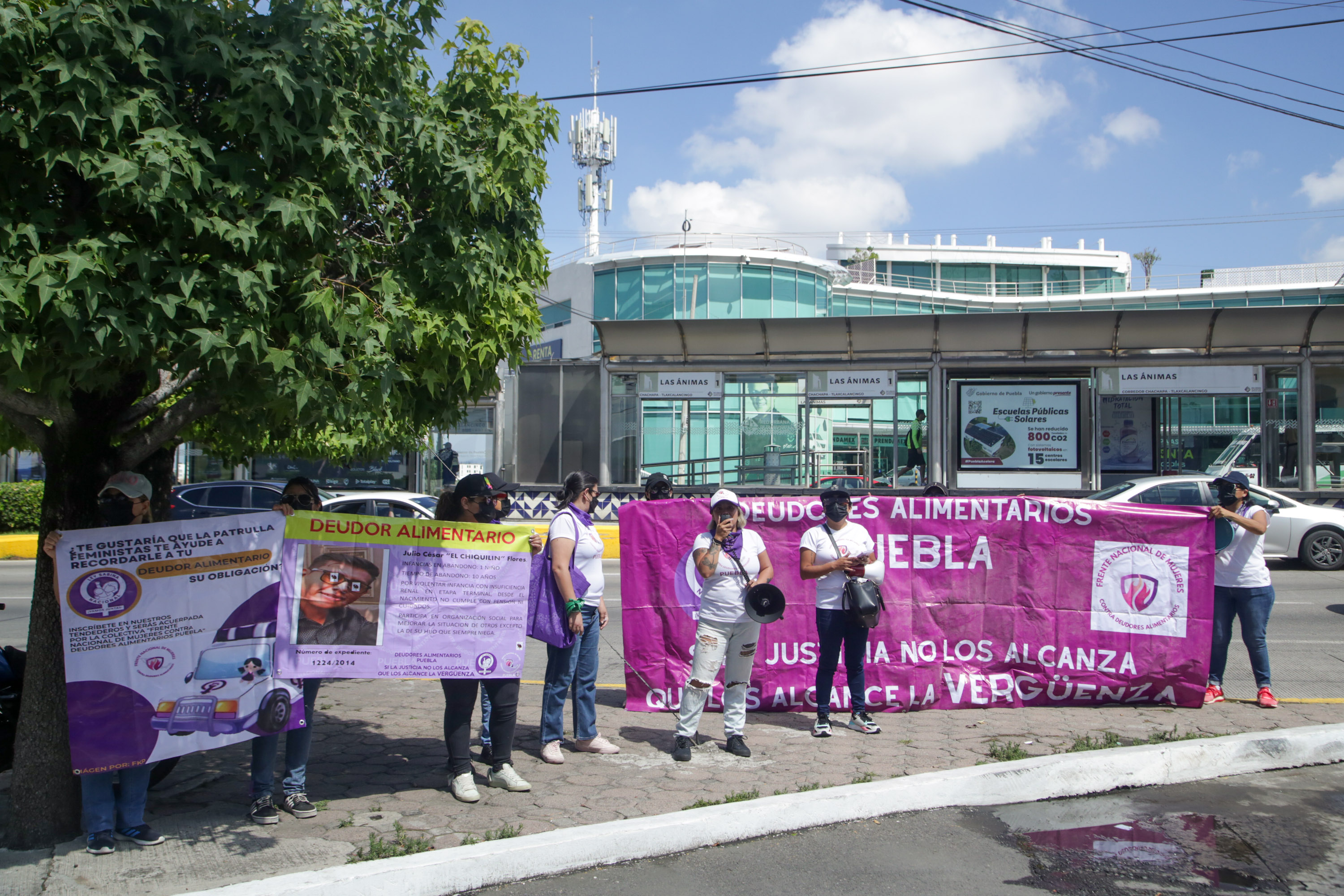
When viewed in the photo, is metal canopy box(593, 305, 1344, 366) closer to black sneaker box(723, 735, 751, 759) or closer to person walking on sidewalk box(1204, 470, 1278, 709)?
person walking on sidewalk box(1204, 470, 1278, 709)

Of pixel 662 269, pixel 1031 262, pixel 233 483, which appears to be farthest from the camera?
pixel 1031 262

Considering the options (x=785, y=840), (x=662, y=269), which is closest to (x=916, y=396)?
(x=785, y=840)

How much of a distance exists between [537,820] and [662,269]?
1687 inches

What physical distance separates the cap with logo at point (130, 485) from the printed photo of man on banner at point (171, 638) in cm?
16

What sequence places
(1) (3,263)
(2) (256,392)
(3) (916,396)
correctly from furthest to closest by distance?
1. (3) (916,396)
2. (2) (256,392)
3. (1) (3,263)

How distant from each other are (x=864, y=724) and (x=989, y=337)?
51.8ft

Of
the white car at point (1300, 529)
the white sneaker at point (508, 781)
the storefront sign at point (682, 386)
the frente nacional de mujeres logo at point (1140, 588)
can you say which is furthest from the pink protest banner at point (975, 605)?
the storefront sign at point (682, 386)

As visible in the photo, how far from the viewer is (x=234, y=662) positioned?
4875 millimetres

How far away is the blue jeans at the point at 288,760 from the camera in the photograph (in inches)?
195

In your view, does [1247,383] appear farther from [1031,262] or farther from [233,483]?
[1031,262]

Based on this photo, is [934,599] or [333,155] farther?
[934,599]

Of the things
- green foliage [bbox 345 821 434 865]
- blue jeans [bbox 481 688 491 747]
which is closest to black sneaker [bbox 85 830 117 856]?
green foliage [bbox 345 821 434 865]

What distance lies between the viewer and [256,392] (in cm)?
415

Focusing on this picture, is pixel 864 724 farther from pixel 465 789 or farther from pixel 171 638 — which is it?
pixel 171 638
